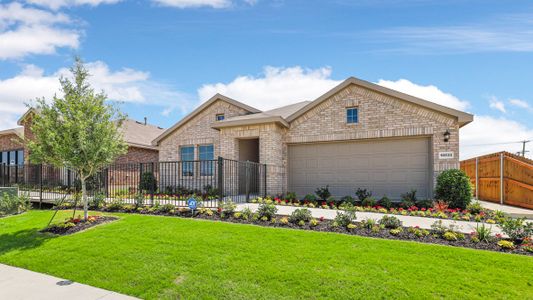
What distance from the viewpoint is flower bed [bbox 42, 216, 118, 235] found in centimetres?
791

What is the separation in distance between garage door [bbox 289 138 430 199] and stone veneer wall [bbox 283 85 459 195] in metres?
0.45

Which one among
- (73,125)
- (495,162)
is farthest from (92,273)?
(495,162)

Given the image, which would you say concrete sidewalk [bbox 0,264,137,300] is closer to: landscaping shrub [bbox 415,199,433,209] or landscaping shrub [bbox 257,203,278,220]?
landscaping shrub [bbox 257,203,278,220]

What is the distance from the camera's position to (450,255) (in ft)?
16.9

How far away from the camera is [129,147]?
735 inches

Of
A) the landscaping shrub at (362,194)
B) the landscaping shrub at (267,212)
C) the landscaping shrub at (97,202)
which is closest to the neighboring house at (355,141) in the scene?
the landscaping shrub at (362,194)

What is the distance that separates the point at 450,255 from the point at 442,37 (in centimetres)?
689

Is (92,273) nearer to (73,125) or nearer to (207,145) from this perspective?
(73,125)

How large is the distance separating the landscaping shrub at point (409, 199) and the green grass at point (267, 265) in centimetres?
543

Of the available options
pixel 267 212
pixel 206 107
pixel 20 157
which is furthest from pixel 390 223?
pixel 20 157

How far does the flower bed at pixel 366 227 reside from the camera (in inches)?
229

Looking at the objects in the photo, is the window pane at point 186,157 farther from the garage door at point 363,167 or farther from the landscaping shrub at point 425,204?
the landscaping shrub at point 425,204

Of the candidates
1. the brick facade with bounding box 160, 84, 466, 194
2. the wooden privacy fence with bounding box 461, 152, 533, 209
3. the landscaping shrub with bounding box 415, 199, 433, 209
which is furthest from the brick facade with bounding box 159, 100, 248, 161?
the wooden privacy fence with bounding box 461, 152, 533, 209

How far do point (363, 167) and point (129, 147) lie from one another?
13.6 meters
